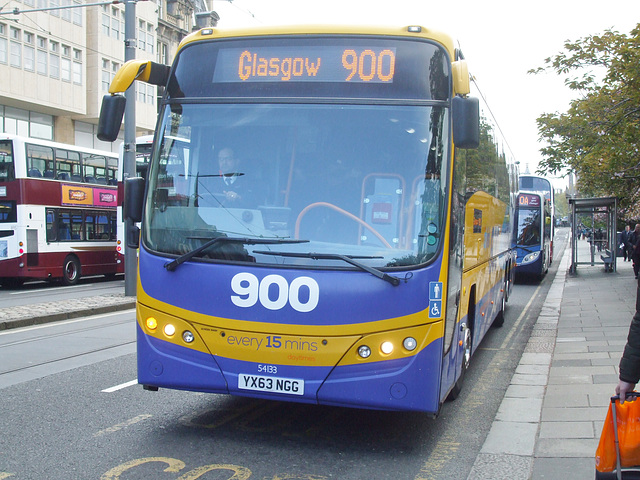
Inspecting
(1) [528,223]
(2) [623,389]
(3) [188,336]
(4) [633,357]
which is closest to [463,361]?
(3) [188,336]

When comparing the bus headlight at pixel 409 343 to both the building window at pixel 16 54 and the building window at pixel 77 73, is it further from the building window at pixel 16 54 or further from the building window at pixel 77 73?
the building window at pixel 77 73

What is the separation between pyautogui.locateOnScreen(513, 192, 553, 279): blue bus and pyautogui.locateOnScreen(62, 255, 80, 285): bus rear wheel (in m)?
13.9

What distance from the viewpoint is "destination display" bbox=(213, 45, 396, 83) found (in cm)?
537

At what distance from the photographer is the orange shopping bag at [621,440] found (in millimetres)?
3191

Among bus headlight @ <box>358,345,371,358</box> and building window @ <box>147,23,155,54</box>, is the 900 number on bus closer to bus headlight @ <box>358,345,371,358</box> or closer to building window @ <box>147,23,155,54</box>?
bus headlight @ <box>358,345,371,358</box>

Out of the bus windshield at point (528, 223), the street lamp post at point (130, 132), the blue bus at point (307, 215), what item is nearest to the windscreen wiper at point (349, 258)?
the blue bus at point (307, 215)

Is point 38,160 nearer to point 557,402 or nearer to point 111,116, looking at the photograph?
point 111,116

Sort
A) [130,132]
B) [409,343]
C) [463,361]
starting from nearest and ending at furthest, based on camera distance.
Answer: [409,343] < [463,361] < [130,132]

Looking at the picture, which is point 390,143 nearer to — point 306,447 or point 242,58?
→ point 242,58

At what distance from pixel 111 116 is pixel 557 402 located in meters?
4.49

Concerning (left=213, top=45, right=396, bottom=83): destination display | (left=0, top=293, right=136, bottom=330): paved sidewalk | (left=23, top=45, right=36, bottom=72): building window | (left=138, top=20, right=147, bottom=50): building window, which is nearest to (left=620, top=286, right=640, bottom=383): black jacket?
(left=213, top=45, right=396, bottom=83): destination display

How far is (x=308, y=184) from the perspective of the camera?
5.23 meters

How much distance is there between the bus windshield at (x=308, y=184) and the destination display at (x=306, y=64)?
0.72 ft

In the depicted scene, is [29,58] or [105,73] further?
[105,73]
